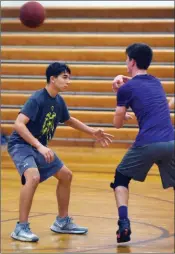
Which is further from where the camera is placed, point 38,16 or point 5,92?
point 5,92

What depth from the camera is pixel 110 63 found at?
12656 millimetres

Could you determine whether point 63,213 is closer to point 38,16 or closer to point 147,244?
point 147,244

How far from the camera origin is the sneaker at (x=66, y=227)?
5.67 meters

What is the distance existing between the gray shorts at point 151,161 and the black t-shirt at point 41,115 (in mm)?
678

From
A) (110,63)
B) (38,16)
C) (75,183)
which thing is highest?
(38,16)

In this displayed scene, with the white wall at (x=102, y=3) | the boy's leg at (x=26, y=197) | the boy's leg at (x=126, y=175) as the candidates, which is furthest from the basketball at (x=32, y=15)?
the boy's leg at (x=126, y=175)

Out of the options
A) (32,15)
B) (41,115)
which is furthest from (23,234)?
(32,15)

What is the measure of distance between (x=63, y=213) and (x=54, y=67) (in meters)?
1.10

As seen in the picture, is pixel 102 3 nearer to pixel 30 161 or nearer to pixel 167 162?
pixel 30 161

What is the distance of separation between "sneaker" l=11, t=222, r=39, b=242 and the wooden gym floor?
5 centimetres

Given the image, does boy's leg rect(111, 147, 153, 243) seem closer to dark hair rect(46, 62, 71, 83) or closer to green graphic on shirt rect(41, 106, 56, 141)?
green graphic on shirt rect(41, 106, 56, 141)

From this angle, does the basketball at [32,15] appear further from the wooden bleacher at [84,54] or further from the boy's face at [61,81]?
the boy's face at [61,81]

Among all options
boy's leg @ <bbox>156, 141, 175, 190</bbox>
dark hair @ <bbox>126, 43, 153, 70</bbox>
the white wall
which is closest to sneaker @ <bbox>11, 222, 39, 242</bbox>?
boy's leg @ <bbox>156, 141, 175, 190</bbox>

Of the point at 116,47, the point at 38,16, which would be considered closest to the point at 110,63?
the point at 116,47
